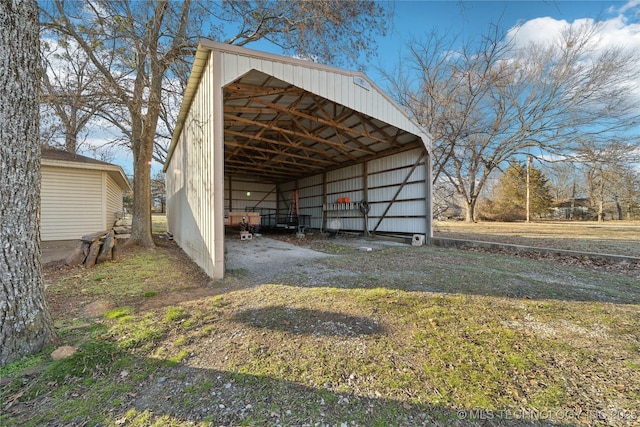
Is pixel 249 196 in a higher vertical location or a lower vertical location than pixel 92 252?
higher

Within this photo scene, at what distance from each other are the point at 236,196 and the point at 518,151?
19850 millimetres

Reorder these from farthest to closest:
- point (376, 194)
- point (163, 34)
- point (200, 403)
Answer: point (376, 194)
point (163, 34)
point (200, 403)

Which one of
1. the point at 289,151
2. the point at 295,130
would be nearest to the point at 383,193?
the point at 295,130

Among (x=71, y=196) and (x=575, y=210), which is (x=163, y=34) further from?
(x=575, y=210)

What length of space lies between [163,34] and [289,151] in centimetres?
661

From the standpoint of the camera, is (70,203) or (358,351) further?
(70,203)

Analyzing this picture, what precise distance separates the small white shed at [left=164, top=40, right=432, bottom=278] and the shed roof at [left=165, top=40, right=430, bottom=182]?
0.03 m

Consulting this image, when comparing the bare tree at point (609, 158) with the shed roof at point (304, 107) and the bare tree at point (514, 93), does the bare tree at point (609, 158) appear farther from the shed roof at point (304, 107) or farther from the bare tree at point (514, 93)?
the shed roof at point (304, 107)

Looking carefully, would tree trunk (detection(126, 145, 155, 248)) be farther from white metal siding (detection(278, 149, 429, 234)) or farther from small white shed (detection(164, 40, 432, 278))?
white metal siding (detection(278, 149, 429, 234))

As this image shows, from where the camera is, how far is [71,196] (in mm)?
9391

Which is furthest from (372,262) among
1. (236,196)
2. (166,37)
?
(236,196)

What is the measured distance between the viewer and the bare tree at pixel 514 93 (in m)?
14.8

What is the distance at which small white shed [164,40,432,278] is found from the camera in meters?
4.74

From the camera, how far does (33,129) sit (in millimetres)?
2182
